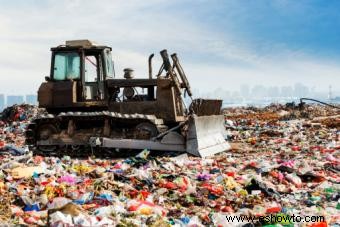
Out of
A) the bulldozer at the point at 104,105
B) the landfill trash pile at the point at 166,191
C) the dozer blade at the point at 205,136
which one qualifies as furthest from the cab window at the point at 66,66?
the dozer blade at the point at 205,136

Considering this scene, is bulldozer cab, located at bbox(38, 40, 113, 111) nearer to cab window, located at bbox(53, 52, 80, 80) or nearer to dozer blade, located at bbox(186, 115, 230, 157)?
cab window, located at bbox(53, 52, 80, 80)

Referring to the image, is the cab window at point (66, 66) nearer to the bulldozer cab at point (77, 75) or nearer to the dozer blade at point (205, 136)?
the bulldozer cab at point (77, 75)

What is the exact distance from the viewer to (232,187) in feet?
25.6

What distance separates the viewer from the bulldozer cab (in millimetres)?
11789

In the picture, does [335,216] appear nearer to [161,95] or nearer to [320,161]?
[320,161]

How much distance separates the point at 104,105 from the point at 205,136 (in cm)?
253

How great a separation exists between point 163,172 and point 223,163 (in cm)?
213

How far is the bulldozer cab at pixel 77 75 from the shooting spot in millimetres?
11789

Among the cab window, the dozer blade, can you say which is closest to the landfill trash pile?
the dozer blade

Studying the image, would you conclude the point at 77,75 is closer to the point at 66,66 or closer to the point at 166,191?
the point at 66,66

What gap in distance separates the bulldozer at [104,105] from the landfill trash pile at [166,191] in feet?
3.37

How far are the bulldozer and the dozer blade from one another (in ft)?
0.08

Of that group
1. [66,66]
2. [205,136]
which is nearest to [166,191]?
[205,136]

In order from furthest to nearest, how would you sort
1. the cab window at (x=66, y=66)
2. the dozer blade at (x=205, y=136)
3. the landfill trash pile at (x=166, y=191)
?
1. the cab window at (x=66, y=66)
2. the dozer blade at (x=205, y=136)
3. the landfill trash pile at (x=166, y=191)
